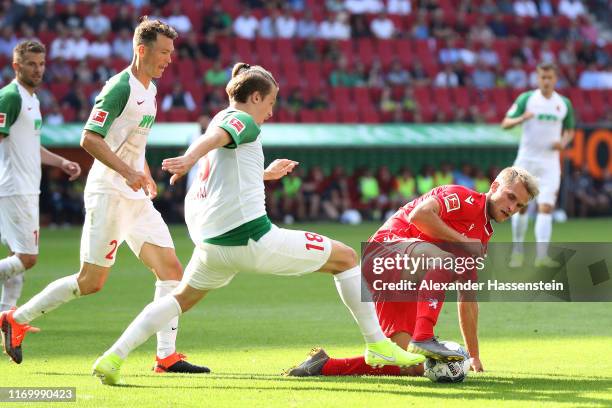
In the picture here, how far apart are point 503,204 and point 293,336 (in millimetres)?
2879

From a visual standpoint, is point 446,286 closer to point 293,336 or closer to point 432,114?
point 293,336

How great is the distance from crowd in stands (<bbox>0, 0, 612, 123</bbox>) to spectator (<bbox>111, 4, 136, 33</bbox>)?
1.5 inches

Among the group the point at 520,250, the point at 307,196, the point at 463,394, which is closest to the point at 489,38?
the point at 307,196

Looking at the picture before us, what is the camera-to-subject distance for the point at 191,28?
29.4 m

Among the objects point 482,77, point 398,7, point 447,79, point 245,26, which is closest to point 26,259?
point 245,26

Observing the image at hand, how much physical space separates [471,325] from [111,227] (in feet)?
8.75

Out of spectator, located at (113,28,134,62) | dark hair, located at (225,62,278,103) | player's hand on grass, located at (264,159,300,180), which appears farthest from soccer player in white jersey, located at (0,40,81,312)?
spectator, located at (113,28,134,62)

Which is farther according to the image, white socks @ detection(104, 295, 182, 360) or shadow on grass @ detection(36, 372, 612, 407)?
white socks @ detection(104, 295, 182, 360)

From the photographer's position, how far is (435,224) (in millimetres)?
7312

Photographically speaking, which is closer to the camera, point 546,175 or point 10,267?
point 10,267

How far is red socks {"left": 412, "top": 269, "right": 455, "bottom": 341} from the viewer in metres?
7.06

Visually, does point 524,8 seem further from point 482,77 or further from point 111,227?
point 111,227

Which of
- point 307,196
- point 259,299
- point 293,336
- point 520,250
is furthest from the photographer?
point 307,196

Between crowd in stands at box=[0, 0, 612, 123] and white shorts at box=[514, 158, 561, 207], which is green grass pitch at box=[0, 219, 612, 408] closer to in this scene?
white shorts at box=[514, 158, 561, 207]
